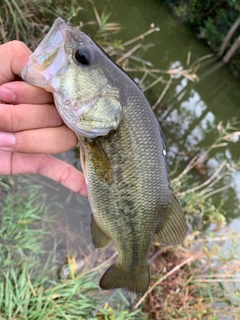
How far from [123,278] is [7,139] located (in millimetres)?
1204

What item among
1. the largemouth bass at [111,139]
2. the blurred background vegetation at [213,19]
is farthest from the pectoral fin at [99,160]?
the blurred background vegetation at [213,19]

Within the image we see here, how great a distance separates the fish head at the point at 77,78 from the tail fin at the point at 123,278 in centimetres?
100

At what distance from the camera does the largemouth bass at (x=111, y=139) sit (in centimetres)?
130

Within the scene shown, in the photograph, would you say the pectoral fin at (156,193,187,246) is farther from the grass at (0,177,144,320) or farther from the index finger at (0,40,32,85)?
the grass at (0,177,144,320)

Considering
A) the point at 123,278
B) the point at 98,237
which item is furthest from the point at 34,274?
the point at 98,237

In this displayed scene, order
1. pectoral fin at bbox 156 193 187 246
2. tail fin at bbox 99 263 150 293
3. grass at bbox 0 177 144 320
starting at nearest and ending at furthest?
1. pectoral fin at bbox 156 193 187 246
2. tail fin at bbox 99 263 150 293
3. grass at bbox 0 177 144 320

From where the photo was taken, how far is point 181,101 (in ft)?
30.3

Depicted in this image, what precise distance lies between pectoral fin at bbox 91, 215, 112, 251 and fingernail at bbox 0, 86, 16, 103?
2.81ft

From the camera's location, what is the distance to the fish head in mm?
1254

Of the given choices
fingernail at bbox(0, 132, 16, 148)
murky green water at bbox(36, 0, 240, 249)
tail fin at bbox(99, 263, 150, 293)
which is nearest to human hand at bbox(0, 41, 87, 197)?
fingernail at bbox(0, 132, 16, 148)

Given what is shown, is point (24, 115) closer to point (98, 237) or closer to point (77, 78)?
point (77, 78)

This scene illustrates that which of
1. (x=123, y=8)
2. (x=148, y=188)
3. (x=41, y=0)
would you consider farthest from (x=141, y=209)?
(x=123, y=8)

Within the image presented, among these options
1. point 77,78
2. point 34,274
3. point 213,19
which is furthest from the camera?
point 213,19

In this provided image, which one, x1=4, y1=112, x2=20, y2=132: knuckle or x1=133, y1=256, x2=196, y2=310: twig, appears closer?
x1=4, y1=112, x2=20, y2=132: knuckle
